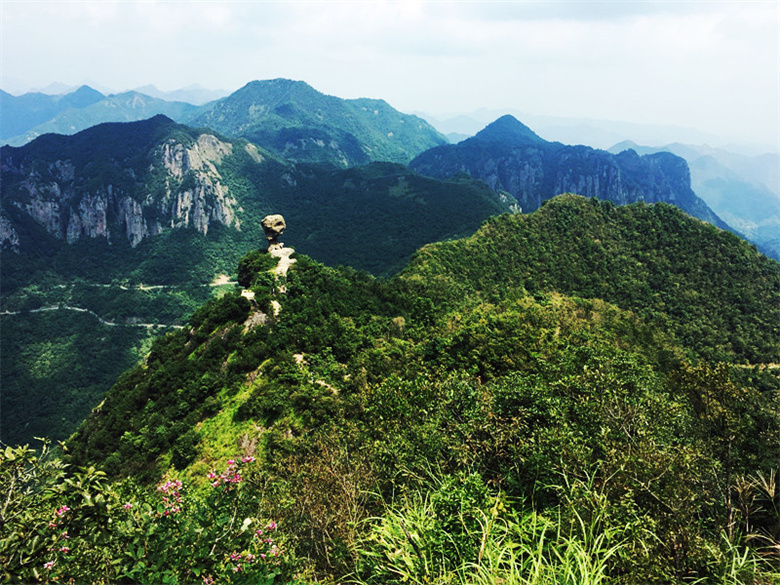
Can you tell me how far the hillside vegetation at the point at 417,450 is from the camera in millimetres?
8844

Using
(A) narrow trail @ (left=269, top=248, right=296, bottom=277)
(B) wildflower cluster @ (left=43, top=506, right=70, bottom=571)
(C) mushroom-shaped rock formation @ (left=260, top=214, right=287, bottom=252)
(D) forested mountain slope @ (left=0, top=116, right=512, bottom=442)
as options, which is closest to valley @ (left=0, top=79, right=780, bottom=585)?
(B) wildflower cluster @ (left=43, top=506, right=70, bottom=571)

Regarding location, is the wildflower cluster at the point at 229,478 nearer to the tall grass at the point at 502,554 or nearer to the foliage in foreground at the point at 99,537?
the foliage in foreground at the point at 99,537

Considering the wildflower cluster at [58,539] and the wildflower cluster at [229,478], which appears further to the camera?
the wildflower cluster at [229,478]

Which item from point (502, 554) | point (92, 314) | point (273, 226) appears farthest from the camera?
point (92, 314)

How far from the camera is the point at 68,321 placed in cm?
13200

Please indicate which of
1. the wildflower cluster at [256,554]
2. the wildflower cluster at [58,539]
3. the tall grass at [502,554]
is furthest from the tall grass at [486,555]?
the wildflower cluster at [58,539]

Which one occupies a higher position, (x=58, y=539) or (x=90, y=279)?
(x=58, y=539)

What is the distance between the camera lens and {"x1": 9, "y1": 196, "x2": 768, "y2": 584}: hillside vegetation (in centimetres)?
884

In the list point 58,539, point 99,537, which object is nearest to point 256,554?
point 99,537

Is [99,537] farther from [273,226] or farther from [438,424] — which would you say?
[273,226]

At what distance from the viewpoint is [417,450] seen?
1598cm

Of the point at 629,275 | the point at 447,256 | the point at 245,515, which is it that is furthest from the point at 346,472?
the point at 629,275

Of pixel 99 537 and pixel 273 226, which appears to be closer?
pixel 99 537

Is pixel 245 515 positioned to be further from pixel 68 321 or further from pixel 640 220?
pixel 68 321
